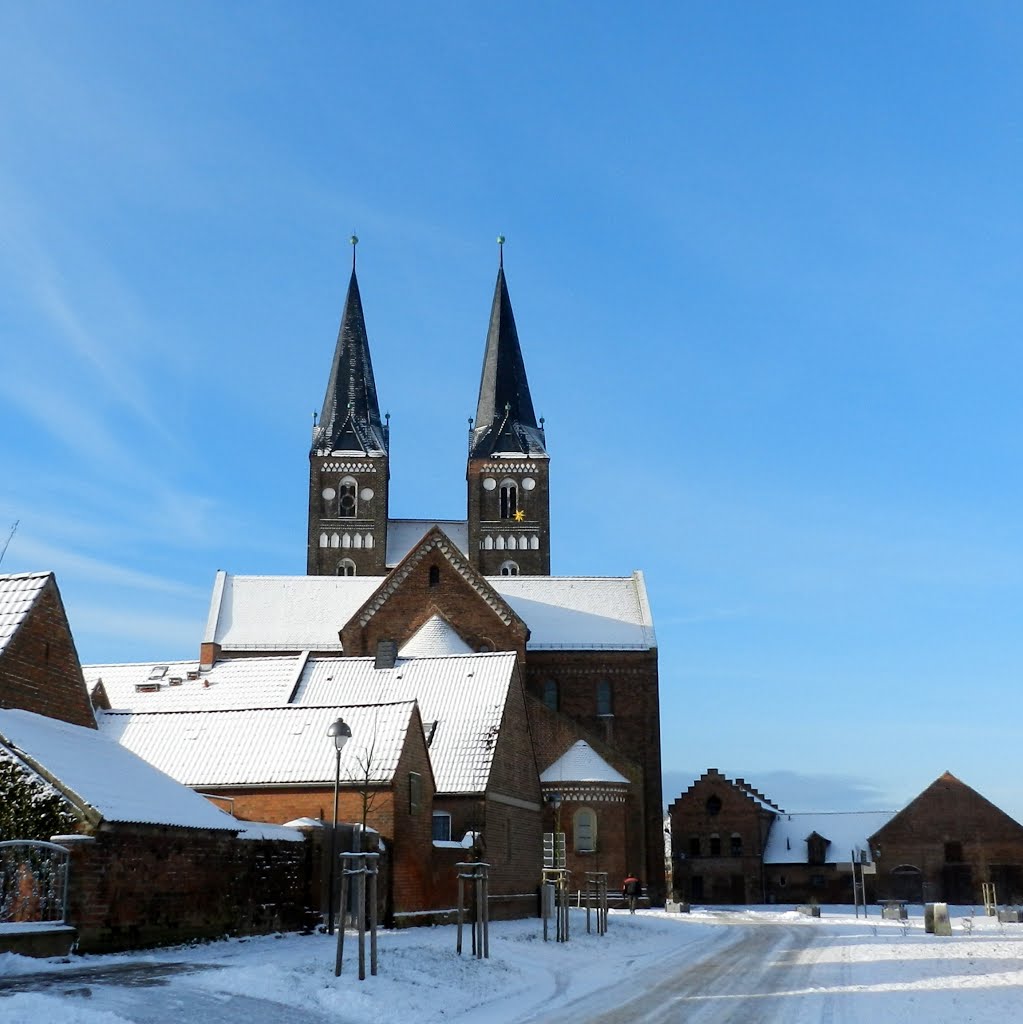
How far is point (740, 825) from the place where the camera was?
79.7 m

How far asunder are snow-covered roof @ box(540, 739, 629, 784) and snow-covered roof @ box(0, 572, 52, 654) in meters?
32.3

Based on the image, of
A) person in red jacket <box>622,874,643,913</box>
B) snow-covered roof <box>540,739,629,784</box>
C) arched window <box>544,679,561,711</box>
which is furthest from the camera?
arched window <box>544,679,561,711</box>

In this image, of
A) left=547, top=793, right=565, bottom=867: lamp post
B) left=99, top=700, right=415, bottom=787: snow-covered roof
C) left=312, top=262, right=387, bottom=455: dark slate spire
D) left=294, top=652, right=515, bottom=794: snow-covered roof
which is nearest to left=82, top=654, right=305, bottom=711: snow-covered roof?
left=294, top=652, right=515, bottom=794: snow-covered roof

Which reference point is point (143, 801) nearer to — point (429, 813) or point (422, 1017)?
point (422, 1017)

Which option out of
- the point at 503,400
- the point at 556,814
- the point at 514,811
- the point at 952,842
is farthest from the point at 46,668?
the point at 503,400

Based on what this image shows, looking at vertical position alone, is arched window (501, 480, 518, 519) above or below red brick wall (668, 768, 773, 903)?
above

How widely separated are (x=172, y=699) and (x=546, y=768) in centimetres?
1633

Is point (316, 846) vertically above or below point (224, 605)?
below

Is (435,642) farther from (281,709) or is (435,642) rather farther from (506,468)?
(506,468)

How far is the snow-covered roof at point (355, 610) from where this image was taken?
6869 cm

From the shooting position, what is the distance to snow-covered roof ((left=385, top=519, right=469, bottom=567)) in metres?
97.1

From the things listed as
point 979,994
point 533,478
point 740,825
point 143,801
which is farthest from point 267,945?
point 533,478

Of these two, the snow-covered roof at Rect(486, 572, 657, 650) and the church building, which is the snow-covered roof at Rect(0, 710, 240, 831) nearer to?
the church building

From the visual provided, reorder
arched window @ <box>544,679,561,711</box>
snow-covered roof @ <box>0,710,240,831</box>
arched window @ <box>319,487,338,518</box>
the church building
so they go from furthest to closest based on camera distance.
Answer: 1. arched window @ <box>319,487,338,518</box>
2. arched window @ <box>544,679,561,711</box>
3. the church building
4. snow-covered roof @ <box>0,710,240,831</box>
